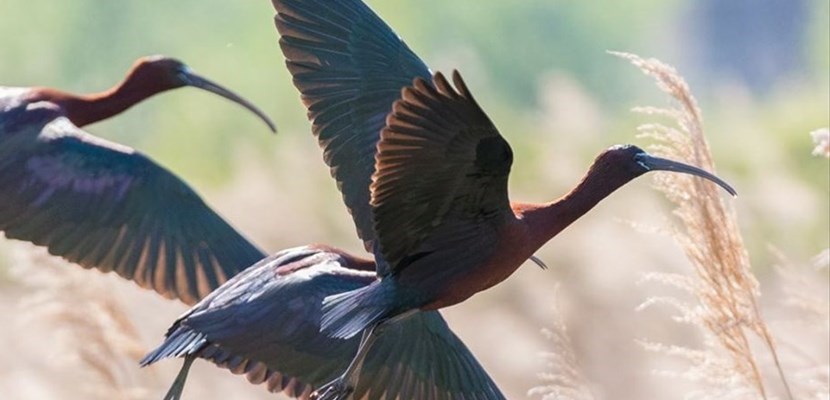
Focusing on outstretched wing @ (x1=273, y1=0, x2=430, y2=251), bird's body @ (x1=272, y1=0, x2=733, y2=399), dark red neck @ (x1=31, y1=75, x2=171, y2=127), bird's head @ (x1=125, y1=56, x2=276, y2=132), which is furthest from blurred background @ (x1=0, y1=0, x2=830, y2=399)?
outstretched wing @ (x1=273, y1=0, x2=430, y2=251)

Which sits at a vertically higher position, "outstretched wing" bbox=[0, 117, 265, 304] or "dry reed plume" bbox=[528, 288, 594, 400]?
"outstretched wing" bbox=[0, 117, 265, 304]

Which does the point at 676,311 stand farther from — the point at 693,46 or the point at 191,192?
the point at 693,46

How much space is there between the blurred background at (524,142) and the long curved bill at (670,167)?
14.2 inches

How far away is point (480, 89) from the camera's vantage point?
45.3 ft

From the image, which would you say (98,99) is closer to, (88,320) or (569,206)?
(88,320)

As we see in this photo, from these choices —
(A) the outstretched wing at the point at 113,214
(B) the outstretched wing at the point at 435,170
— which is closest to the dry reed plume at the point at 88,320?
(A) the outstretched wing at the point at 113,214

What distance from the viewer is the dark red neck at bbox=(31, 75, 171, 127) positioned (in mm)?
8328

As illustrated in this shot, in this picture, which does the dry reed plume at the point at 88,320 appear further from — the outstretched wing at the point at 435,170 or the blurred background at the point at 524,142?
the outstretched wing at the point at 435,170

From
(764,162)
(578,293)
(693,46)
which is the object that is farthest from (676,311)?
(693,46)

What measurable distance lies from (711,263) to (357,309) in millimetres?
1067

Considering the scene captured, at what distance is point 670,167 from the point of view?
6441 millimetres

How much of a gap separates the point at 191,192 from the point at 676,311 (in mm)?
2931

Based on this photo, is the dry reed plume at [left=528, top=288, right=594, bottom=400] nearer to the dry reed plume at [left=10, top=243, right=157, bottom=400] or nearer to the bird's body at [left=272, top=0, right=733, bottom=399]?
the bird's body at [left=272, top=0, right=733, bottom=399]

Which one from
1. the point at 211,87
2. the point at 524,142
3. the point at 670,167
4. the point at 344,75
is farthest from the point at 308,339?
the point at 524,142
